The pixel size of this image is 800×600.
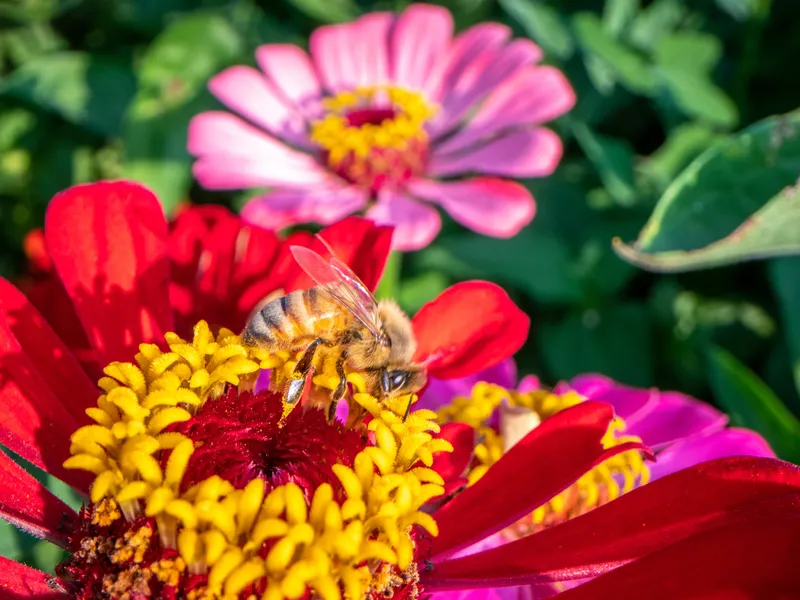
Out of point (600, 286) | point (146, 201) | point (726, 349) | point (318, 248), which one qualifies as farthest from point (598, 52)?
point (146, 201)

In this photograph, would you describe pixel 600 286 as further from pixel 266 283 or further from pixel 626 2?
pixel 266 283

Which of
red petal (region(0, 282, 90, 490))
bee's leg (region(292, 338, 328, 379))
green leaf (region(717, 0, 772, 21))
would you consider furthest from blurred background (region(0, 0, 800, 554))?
red petal (region(0, 282, 90, 490))

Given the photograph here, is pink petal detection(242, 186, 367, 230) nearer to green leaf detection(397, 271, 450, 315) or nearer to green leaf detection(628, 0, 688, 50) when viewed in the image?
green leaf detection(397, 271, 450, 315)

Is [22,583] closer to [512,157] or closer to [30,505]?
[30,505]

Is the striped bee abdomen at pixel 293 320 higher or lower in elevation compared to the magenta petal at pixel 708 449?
higher

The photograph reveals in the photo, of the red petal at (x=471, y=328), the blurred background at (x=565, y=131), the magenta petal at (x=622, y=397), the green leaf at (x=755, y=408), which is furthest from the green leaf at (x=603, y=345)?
the red petal at (x=471, y=328)

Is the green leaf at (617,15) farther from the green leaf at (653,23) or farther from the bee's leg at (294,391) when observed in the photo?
the bee's leg at (294,391)
